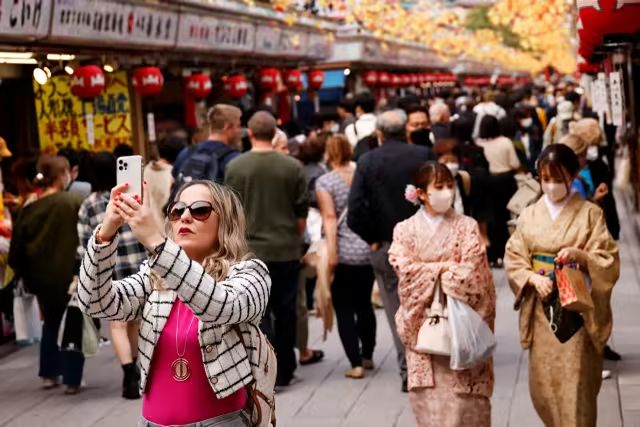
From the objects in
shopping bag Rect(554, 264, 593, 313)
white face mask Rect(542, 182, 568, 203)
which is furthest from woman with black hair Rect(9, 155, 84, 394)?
shopping bag Rect(554, 264, 593, 313)

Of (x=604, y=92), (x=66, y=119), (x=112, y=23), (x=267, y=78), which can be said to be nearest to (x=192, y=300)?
(x=604, y=92)

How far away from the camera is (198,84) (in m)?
17.7

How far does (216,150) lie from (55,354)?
2.08 m

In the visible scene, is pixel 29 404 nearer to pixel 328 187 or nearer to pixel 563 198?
pixel 328 187

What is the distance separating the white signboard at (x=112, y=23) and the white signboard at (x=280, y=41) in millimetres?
4638

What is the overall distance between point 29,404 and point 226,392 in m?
5.69

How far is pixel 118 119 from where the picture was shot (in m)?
16.4

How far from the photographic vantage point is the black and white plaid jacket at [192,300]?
404 cm

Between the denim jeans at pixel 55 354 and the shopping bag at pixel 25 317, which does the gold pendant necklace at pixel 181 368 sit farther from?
the shopping bag at pixel 25 317

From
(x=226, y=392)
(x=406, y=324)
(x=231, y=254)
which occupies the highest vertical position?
(x=231, y=254)

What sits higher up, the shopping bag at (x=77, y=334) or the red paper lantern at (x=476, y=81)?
the shopping bag at (x=77, y=334)

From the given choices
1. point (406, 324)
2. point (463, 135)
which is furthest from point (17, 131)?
point (406, 324)

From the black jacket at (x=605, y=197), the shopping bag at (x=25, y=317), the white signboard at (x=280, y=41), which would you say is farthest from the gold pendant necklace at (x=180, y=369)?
the white signboard at (x=280, y=41)

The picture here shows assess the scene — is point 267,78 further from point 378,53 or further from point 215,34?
point 378,53
